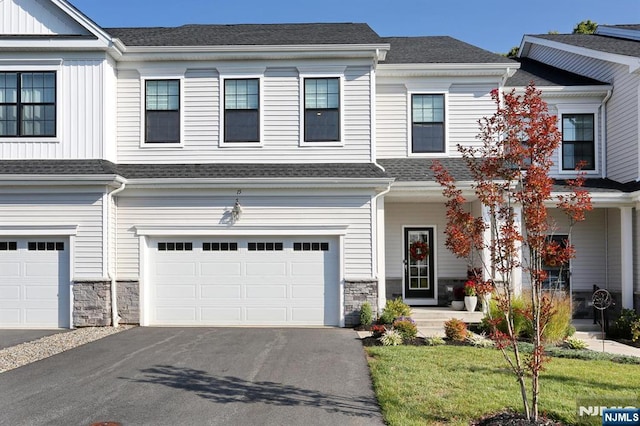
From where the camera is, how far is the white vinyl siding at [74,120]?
12.6 meters

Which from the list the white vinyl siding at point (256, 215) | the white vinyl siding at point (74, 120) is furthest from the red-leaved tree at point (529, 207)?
the white vinyl siding at point (74, 120)

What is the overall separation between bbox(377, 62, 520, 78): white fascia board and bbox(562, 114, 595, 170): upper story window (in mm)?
2594

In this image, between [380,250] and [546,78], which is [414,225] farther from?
[546,78]

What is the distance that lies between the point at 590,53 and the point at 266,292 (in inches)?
461

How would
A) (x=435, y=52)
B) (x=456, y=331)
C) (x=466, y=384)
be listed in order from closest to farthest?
(x=466, y=384) → (x=456, y=331) → (x=435, y=52)

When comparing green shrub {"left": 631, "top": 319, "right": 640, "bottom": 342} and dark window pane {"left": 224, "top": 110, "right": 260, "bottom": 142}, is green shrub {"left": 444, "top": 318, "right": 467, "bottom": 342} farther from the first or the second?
dark window pane {"left": 224, "top": 110, "right": 260, "bottom": 142}

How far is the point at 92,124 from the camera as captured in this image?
12672 mm

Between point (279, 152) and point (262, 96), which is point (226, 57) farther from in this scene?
point (279, 152)

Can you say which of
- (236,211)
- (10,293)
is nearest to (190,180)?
(236,211)

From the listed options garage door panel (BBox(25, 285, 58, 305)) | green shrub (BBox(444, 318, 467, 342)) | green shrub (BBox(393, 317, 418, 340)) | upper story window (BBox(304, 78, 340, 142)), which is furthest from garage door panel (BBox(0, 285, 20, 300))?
green shrub (BBox(444, 318, 467, 342))

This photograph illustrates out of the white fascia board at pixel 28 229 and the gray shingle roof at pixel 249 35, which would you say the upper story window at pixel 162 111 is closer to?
the gray shingle roof at pixel 249 35

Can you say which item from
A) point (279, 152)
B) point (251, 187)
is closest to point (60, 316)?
point (251, 187)

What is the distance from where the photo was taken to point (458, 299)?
567 inches

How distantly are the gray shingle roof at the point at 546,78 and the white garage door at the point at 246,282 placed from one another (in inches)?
310
